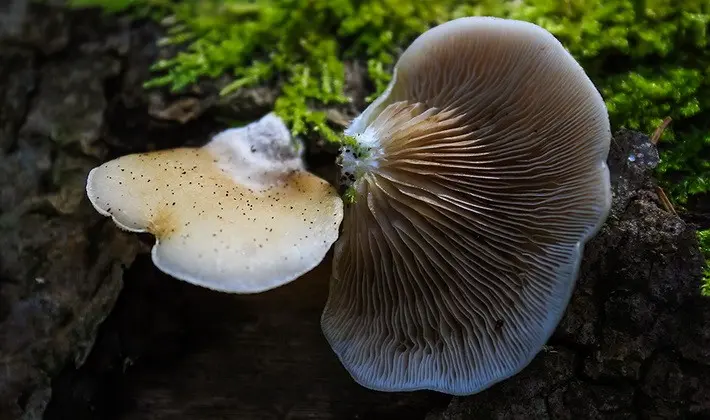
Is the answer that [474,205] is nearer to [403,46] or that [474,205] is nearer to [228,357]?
[403,46]

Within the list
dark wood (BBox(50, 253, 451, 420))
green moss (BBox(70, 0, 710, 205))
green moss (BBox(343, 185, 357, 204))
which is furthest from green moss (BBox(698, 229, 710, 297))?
green moss (BBox(343, 185, 357, 204))

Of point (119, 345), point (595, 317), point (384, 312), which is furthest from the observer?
point (119, 345)

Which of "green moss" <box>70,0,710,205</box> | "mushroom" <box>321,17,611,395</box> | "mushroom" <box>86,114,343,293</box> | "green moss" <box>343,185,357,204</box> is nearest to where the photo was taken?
"mushroom" <box>86,114,343,293</box>

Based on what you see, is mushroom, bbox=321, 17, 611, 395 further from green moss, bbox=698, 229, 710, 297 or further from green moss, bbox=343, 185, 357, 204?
green moss, bbox=698, 229, 710, 297

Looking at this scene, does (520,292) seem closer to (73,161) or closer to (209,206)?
(209,206)

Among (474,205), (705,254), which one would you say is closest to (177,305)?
(474,205)

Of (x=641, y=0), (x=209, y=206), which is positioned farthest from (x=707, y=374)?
(x=209, y=206)
